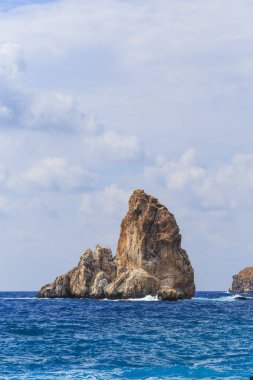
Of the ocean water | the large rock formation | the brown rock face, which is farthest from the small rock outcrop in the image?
the ocean water

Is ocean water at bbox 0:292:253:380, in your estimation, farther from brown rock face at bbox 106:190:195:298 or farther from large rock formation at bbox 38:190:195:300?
brown rock face at bbox 106:190:195:298

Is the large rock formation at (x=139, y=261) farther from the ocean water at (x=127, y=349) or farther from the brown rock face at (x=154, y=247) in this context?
the ocean water at (x=127, y=349)

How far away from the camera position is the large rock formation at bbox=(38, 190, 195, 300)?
146 metres

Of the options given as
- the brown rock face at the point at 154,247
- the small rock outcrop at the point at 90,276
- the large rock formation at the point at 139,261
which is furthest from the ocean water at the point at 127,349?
the small rock outcrop at the point at 90,276

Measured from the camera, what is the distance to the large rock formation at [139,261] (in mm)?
145625

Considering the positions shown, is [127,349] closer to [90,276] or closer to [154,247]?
[154,247]

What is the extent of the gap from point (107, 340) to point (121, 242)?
10159 centimetres

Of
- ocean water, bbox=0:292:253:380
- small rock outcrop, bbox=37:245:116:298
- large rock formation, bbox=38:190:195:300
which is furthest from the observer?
small rock outcrop, bbox=37:245:116:298

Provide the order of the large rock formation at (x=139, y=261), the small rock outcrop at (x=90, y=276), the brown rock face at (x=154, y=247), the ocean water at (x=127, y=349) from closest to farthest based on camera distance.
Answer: the ocean water at (x=127, y=349) → the large rock formation at (x=139, y=261) → the brown rock face at (x=154, y=247) → the small rock outcrop at (x=90, y=276)

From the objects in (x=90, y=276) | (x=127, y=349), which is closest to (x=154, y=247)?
(x=90, y=276)

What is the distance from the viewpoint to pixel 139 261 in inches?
5782

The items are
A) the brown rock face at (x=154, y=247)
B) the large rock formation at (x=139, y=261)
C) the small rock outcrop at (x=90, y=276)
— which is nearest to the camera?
the large rock formation at (x=139, y=261)

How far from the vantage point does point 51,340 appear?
56438 millimetres

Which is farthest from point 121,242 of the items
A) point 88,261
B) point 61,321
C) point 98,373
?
point 98,373
